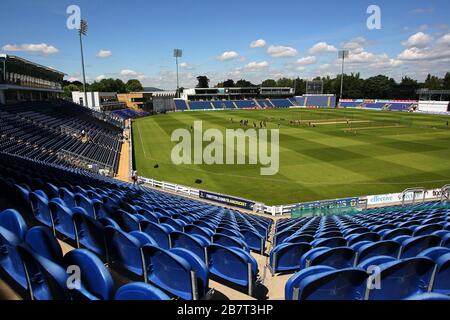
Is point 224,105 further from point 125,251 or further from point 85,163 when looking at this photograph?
point 125,251

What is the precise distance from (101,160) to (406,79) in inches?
6589

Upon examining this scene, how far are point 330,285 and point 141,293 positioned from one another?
2.16 m

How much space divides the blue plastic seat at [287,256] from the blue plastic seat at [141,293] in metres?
4.45

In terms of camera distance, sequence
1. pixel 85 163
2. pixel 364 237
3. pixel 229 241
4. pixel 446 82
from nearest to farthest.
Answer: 1. pixel 229 241
2. pixel 364 237
3. pixel 85 163
4. pixel 446 82

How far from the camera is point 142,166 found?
108 feet

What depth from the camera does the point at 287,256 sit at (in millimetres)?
6883

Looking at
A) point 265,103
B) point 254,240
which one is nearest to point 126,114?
point 265,103

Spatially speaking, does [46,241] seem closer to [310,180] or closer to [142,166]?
[310,180]

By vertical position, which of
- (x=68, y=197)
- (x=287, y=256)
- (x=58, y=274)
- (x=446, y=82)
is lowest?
(x=287, y=256)

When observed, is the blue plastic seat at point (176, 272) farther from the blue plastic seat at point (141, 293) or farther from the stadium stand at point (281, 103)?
the stadium stand at point (281, 103)

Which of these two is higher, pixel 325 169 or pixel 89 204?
pixel 89 204

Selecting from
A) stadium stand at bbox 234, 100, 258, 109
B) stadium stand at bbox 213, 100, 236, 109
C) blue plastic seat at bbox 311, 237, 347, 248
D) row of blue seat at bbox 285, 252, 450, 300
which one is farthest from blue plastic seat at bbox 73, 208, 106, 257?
stadium stand at bbox 234, 100, 258, 109

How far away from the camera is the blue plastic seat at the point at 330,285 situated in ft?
11.5

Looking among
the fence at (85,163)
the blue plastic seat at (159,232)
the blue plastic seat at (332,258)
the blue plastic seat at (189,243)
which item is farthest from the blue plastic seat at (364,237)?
the fence at (85,163)
